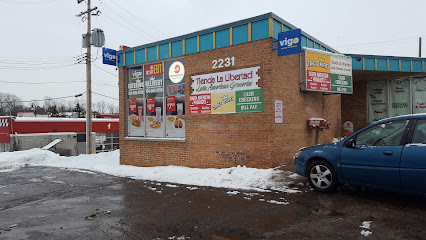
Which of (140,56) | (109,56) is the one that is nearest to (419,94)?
(140,56)

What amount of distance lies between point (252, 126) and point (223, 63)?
2211 mm

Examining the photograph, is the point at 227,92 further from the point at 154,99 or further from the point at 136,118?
the point at 136,118

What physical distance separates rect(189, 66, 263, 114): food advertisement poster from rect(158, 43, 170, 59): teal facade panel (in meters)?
1.58

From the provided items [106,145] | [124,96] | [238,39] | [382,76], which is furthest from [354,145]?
[106,145]

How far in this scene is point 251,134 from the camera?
872 centimetres

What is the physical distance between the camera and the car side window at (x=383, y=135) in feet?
16.9

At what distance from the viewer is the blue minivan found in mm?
4816

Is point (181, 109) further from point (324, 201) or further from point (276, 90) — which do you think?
point (324, 201)

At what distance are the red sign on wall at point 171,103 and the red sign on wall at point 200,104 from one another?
83cm

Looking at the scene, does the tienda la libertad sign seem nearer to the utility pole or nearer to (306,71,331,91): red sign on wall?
(306,71,331,91): red sign on wall

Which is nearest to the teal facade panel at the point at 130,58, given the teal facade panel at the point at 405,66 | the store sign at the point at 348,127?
the store sign at the point at 348,127

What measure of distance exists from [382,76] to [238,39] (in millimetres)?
8752

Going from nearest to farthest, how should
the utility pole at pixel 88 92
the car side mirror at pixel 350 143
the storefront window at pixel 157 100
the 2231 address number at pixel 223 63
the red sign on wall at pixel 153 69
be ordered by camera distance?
the car side mirror at pixel 350 143 → the 2231 address number at pixel 223 63 → the storefront window at pixel 157 100 → the red sign on wall at pixel 153 69 → the utility pole at pixel 88 92

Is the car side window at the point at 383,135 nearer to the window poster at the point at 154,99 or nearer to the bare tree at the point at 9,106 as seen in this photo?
the window poster at the point at 154,99
